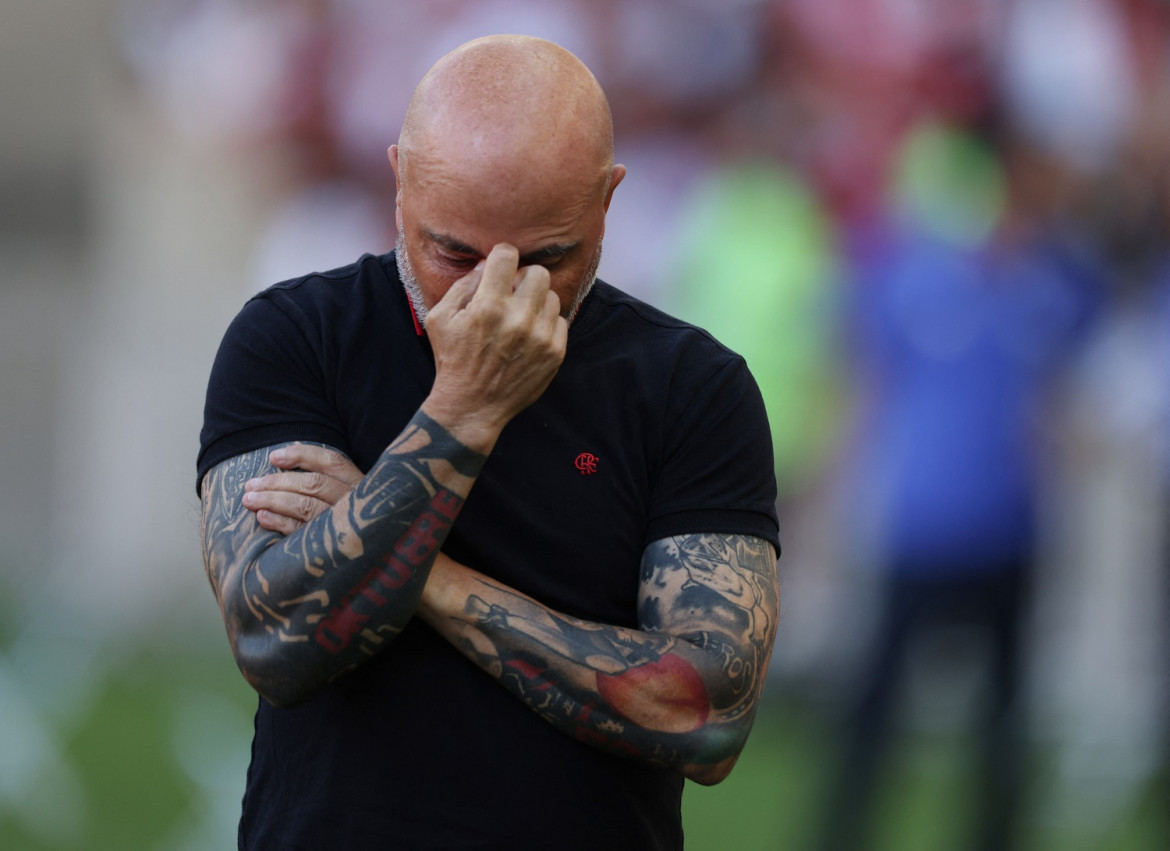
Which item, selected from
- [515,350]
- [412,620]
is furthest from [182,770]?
[515,350]

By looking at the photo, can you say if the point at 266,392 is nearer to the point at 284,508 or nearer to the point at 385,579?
the point at 284,508

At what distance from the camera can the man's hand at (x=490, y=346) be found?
139 cm

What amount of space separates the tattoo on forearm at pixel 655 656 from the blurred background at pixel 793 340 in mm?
2197

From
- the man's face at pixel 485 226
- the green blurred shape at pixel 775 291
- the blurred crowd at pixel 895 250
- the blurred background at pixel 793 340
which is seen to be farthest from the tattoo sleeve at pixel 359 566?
the green blurred shape at pixel 775 291

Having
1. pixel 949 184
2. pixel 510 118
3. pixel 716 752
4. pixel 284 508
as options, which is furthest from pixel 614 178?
pixel 949 184

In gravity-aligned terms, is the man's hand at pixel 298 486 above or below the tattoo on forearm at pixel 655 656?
above

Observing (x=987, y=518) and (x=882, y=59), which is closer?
(x=987, y=518)

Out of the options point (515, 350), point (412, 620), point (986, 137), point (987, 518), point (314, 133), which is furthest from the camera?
point (314, 133)

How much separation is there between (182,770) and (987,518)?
8.55ft

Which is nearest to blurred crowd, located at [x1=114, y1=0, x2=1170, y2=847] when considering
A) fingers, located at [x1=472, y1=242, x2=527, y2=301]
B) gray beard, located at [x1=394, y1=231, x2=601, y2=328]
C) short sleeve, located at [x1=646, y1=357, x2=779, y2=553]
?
short sleeve, located at [x1=646, y1=357, x2=779, y2=553]

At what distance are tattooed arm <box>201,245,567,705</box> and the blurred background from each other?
2472 millimetres

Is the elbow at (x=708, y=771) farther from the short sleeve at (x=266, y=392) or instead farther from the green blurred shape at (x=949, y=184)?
the green blurred shape at (x=949, y=184)

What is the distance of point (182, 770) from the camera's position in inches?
157

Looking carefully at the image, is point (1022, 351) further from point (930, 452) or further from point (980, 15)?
point (980, 15)
